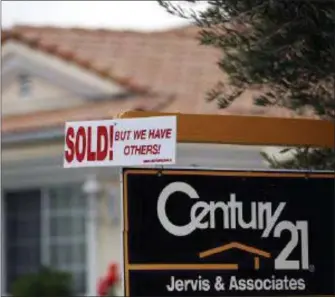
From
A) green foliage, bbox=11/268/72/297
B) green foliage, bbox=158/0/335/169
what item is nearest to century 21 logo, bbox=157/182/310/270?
green foliage, bbox=158/0/335/169

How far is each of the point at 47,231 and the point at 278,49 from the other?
1199 centimetres

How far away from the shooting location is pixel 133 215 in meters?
5.21

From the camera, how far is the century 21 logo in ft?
17.3

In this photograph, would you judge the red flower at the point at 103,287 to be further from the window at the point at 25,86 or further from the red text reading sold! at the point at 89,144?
the red text reading sold! at the point at 89,144

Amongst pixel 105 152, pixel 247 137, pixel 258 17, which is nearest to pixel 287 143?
pixel 247 137

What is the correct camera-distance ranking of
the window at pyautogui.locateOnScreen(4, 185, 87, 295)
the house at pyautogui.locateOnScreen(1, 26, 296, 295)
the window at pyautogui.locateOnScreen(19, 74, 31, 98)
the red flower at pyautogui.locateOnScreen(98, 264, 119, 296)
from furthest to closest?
the window at pyautogui.locateOnScreen(19, 74, 31, 98), the window at pyautogui.locateOnScreen(4, 185, 87, 295), the house at pyautogui.locateOnScreen(1, 26, 296, 295), the red flower at pyautogui.locateOnScreen(98, 264, 119, 296)

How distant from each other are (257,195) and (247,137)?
1.32ft

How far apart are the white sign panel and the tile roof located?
9288mm

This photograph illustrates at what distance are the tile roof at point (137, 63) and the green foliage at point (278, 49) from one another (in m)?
8.14

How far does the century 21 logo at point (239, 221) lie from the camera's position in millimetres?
5273

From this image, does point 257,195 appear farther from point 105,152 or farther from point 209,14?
point 209,14

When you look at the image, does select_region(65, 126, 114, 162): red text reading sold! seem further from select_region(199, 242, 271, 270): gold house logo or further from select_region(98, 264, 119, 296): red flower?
select_region(98, 264, 119, 296): red flower

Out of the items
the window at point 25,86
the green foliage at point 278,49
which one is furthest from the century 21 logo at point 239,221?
the window at point 25,86

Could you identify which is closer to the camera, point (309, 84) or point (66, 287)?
point (309, 84)
